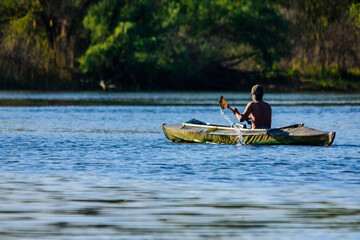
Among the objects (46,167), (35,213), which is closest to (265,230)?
(35,213)

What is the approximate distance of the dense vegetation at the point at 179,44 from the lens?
55312 mm

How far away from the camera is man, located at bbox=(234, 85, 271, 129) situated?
1742 centimetres

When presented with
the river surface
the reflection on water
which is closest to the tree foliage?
the reflection on water

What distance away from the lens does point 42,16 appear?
191ft

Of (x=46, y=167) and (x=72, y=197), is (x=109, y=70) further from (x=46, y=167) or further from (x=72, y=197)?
(x=72, y=197)

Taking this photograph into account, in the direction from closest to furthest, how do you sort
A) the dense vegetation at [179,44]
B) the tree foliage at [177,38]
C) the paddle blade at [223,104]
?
1. the paddle blade at [223,104]
2. the dense vegetation at [179,44]
3. the tree foliage at [177,38]

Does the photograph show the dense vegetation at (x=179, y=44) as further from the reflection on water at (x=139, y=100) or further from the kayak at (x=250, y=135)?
the kayak at (x=250, y=135)

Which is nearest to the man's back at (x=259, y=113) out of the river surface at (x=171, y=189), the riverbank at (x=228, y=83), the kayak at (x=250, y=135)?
the kayak at (x=250, y=135)

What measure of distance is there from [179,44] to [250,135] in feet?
143

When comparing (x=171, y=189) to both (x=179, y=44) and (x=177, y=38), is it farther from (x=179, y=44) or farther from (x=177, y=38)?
(x=177, y=38)

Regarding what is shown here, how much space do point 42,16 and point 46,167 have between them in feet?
151

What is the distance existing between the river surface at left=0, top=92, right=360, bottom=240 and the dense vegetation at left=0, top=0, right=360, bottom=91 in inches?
1352

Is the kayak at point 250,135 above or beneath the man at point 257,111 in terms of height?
beneath

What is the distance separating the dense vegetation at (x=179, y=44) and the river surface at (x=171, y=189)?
34339 millimetres
